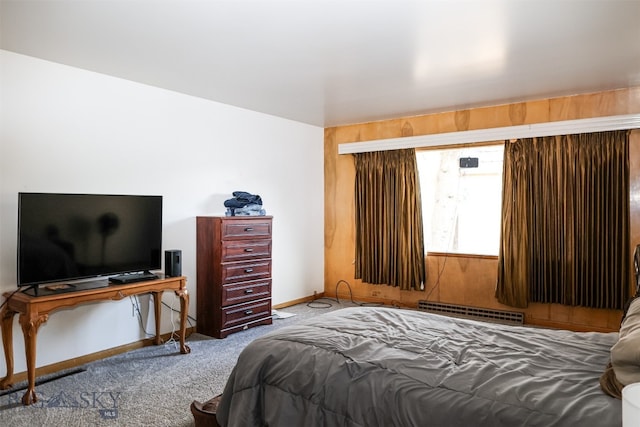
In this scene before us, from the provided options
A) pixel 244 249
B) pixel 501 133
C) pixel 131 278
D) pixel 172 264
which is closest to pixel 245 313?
pixel 244 249

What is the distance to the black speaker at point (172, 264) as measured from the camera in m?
3.88

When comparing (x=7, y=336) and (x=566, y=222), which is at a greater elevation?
(x=566, y=222)

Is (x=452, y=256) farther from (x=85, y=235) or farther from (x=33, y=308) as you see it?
(x=33, y=308)

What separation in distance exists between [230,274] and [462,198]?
2.94 metres

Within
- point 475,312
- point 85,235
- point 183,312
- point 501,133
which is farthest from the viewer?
point 475,312

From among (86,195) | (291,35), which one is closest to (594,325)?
(291,35)

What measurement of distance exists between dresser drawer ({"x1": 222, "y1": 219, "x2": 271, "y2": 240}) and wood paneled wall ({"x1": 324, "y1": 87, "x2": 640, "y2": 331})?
1746 millimetres

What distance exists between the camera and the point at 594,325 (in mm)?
4527

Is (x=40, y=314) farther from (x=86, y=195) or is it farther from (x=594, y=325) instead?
(x=594, y=325)

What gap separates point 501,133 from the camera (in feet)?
15.9

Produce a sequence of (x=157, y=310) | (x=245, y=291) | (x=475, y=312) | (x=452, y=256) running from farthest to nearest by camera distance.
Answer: (x=452, y=256) < (x=475, y=312) < (x=245, y=291) < (x=157, y=310)

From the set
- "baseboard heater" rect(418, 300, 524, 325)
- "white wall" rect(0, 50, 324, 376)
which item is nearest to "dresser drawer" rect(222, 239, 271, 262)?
"white wall" rect(0, 50, 324, 376)

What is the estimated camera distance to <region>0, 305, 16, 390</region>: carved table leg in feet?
10.0

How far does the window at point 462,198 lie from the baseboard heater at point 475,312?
2.17 ft
